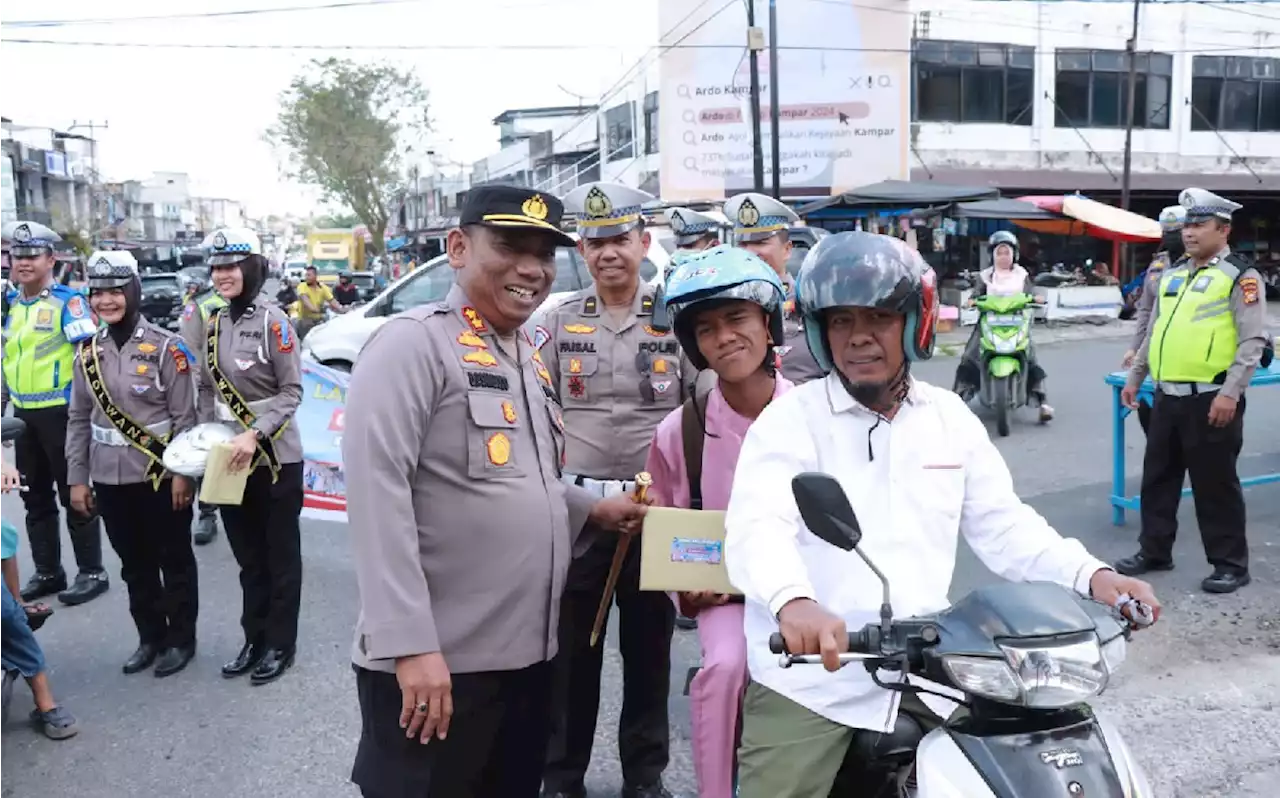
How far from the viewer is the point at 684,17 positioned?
19.5m

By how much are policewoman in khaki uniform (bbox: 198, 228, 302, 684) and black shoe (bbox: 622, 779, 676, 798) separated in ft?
6.28

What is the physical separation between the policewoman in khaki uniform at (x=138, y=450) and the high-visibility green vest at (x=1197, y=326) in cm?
481

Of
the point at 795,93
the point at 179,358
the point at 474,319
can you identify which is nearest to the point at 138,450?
the point at 179,358

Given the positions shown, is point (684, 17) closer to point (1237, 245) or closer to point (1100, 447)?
point (1100, 447)

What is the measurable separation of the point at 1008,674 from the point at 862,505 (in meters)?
0.56

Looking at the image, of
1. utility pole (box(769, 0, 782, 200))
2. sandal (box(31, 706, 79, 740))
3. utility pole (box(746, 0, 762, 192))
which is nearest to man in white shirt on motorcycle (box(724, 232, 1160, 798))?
sandal (box(31, 706, 79, 740))

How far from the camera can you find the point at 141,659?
15.8ft

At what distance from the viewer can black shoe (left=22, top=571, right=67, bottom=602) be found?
19.2 feet

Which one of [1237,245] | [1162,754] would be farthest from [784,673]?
[1237,245]

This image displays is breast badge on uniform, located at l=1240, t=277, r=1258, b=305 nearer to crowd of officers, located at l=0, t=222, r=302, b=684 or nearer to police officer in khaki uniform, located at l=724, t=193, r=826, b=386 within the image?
police officer in khaki uniform, located at l=724, t=193, r=826, b=386

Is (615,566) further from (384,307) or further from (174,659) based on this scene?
(384,307)

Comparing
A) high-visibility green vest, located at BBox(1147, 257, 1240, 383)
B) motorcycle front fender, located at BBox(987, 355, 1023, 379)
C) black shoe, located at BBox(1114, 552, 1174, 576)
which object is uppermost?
high-visibility green vest, located at BBox(1147, 257, 1240, 383)

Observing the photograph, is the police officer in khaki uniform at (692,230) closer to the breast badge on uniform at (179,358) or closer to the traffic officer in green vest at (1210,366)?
the traffic officer in green vest at (1210,366)

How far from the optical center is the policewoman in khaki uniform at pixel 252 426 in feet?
15.3
